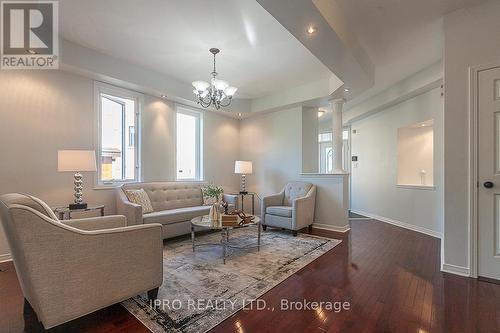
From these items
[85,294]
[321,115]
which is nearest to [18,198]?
[85,294]

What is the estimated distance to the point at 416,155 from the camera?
5.12 metres

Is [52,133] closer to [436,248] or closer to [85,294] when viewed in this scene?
[85,294]

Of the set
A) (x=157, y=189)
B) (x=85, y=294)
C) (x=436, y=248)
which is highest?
(x=157, y=189)

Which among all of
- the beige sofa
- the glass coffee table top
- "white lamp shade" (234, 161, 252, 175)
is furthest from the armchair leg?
"white lamp shade" (234, 161, 252, 175)

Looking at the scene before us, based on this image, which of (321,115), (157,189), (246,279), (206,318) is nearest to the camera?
(206,318)

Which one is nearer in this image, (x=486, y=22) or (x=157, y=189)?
(x=486, y=22)

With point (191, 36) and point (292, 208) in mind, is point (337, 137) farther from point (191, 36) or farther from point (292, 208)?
point (191, 36)

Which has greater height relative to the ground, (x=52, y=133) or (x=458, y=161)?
(x=52, y=133)

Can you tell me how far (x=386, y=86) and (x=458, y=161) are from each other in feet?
9.23

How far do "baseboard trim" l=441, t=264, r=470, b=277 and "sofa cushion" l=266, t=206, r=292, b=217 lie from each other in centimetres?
215

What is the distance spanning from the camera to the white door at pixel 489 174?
248 cm

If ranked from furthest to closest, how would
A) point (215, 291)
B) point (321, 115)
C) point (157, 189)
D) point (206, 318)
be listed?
point (321, 115) < point (157, 189) < point (215, 291) < point (206, 318)

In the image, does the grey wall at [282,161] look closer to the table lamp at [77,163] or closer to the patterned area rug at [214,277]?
the patterned area rug at [214,277]

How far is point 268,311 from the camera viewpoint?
6.47ft
